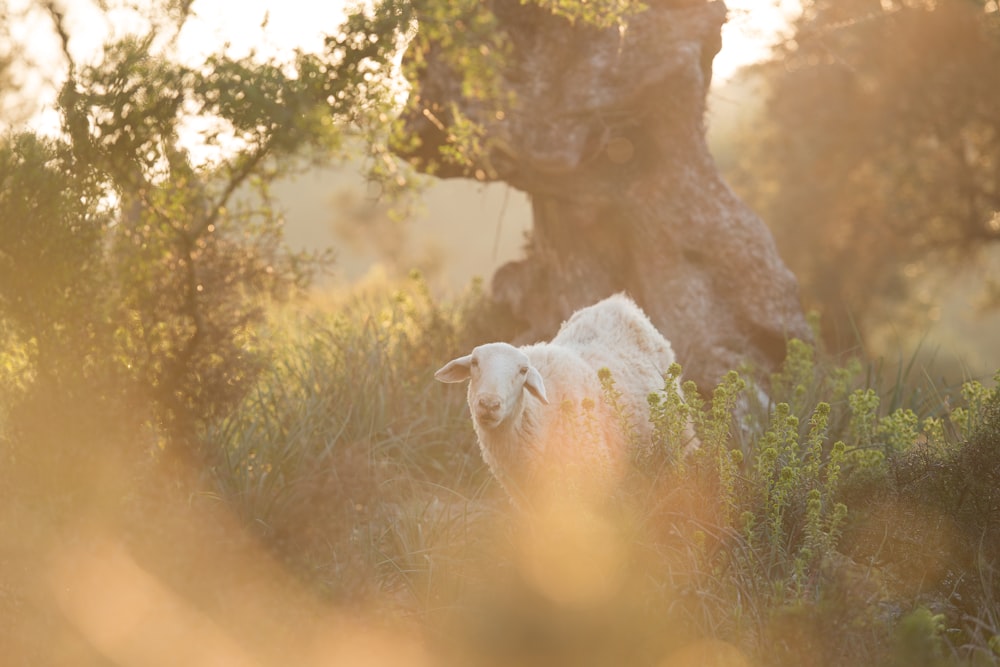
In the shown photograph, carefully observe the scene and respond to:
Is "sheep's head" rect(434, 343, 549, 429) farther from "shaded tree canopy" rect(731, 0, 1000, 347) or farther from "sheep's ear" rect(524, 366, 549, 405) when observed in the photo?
"shaded tree canopy" rect(731, 0, 1000, 347)

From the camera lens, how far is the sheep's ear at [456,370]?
6254mm

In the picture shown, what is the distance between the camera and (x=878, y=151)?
56.1 feet

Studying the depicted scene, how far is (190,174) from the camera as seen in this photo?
610 cm

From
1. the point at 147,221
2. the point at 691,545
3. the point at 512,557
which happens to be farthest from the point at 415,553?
the point at 147,221

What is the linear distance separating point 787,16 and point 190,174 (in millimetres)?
8983

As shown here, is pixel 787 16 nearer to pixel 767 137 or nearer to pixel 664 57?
pixel 664 57

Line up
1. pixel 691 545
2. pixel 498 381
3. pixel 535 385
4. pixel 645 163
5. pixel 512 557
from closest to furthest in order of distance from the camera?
pixel 691 545, pixel 512 557, pixel 498 381, pixel 535 385, pixel 645 163

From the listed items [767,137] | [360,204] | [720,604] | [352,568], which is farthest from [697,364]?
[360,204]

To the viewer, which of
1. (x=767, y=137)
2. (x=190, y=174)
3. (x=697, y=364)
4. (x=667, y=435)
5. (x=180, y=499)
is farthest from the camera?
(x=767, y=137)

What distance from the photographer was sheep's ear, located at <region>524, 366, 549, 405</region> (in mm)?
5923

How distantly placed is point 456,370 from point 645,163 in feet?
15.8

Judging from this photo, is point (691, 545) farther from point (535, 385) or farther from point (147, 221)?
point (147, 221)

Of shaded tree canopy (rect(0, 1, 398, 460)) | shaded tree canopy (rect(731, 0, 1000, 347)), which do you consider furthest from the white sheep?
shaded tree canopy (rect(731, 0, 1000, 347))

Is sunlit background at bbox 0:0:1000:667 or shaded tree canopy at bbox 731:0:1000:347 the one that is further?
shaded tree canopy at bbox 731:0:1000:347
